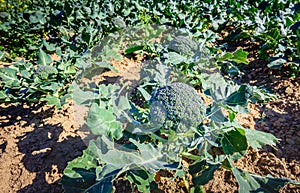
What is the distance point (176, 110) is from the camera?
68.3 inches

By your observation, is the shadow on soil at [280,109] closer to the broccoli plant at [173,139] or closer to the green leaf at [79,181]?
the broccoli plant at [173,139]

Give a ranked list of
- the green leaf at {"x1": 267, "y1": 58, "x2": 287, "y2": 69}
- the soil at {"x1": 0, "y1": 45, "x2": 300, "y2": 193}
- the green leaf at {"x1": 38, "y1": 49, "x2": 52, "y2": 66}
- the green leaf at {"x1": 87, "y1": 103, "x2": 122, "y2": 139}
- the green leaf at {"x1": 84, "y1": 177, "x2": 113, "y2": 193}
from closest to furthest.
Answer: the green leaf at {"x1": 84, "y1": 177, "x2": 113, "y2": 193}, the green leaf at {"x1": 87, "y1": 103, "x2": 122, "y2": 139}, the soil at {"x1": 0, "y1": 45, "x2": 300, "y2": 193}, the green leaf at {"x1": 38, "y1": 49, "x2": 52, "y2": 66}, the green leaf at {"x1": 267, "y1": 58, "x2": 287, "y2": 69}

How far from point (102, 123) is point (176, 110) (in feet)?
1.45

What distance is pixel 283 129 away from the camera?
257cm

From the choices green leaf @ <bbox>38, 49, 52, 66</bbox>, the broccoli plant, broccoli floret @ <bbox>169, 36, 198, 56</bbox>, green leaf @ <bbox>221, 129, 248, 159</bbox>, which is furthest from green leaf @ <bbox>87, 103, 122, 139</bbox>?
green leaf @ <bbox>38, 49, 52, 66</bbox>

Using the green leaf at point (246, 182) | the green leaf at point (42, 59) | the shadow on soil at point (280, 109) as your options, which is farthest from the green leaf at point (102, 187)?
the green leaf at point (42, 59)

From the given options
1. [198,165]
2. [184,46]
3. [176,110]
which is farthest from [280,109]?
[176,110]

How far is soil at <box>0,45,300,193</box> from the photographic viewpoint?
2.15m

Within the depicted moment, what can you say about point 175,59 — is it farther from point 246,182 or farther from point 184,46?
point 246,182

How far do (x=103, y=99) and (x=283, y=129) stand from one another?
62.5 inches

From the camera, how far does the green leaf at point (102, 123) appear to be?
1691mm

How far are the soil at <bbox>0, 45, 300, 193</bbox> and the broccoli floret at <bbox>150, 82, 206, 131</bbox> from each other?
60 cm

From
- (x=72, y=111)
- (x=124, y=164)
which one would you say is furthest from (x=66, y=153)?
(x=124, y=164)

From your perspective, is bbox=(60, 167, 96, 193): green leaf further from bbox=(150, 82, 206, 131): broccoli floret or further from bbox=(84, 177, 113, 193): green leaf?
bbox=(150, 82, 206, 131): broccoli floret
